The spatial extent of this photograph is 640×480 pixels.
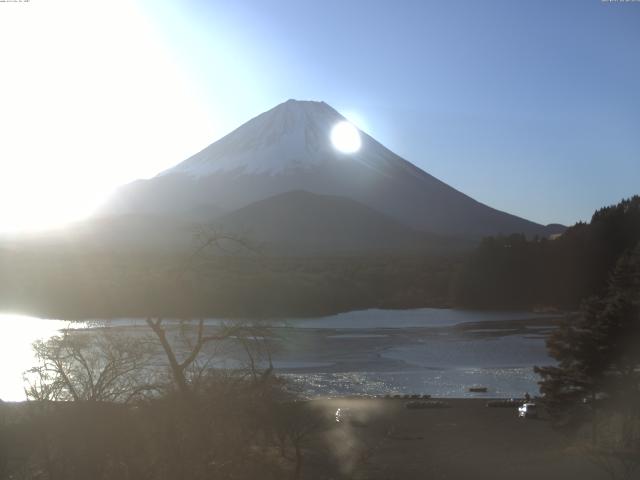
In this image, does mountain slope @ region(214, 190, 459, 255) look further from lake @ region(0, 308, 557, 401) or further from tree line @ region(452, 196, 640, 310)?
lake @ region(0, 308, 557, 401)

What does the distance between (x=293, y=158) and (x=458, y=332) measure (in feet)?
252

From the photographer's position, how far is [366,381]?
754 inches

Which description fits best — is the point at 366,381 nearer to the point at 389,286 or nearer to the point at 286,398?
the point at 286,398

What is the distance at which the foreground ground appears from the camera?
10.4 m

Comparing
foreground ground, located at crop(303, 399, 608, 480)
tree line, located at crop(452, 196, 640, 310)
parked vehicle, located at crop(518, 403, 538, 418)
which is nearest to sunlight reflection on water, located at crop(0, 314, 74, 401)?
foreground ground, located at crop(303, 399, 608, 480)

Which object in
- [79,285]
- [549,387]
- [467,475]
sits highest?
[79,285]

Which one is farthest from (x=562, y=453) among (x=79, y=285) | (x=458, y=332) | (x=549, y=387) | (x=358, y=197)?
(x=358, y=197)

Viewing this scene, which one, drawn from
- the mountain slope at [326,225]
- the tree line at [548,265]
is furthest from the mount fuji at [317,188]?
the tree line at [548,265]

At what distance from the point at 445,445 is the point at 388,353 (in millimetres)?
12160

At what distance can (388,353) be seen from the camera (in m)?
24.7

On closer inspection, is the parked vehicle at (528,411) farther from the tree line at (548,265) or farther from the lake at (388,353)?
the tree line at (548,265)

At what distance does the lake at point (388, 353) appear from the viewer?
18109 mm

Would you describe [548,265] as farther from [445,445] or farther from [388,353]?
[445,445]

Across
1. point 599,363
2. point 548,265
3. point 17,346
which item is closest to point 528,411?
point 599,363
